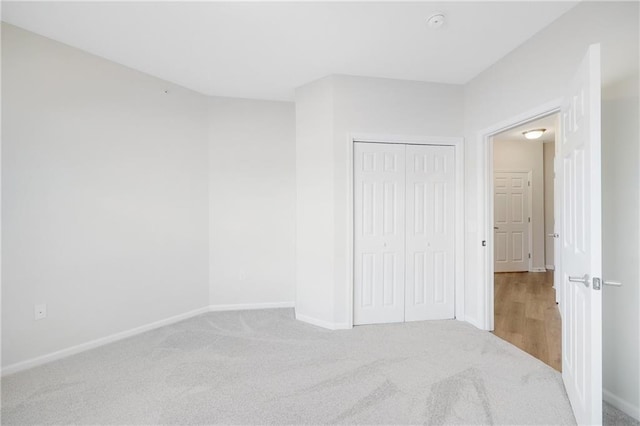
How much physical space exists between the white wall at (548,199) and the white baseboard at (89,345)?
663 cm

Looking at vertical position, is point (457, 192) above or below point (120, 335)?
above

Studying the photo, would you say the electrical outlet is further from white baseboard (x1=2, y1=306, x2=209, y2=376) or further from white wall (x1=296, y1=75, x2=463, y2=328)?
white wall (x1=296, y1=75, x2=463, y2=328)

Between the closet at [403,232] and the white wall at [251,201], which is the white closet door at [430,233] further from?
the white wall at [251,201]

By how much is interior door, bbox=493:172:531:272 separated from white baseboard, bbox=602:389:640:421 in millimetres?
4537

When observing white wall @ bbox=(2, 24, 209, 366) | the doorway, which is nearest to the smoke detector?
white wall @ bbox=(2, 24, 209, 366)

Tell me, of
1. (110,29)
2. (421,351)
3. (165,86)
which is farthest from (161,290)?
(421,351)

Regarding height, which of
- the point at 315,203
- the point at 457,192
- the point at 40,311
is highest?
the point at 457,192

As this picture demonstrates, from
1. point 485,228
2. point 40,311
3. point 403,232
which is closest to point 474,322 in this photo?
point 485,228

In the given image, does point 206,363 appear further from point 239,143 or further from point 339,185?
point 239,143

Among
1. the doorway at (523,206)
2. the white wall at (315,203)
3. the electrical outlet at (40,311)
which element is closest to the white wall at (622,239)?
the white wall at (315,203)

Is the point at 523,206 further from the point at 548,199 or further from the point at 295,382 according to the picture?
the point at 295,382

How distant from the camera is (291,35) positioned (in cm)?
254

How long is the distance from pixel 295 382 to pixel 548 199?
6535 mm

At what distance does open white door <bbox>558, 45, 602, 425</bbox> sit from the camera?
149cm
